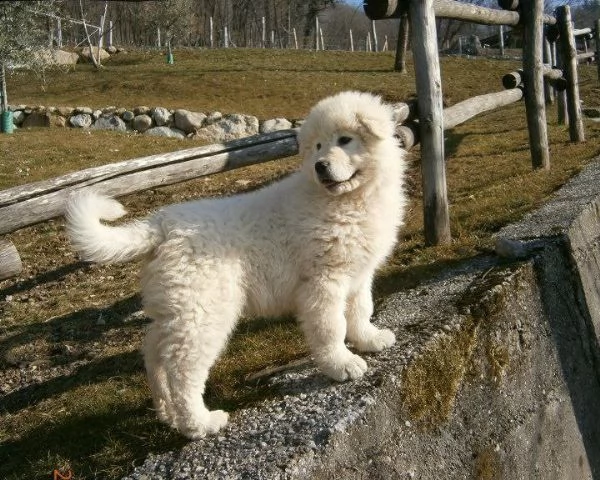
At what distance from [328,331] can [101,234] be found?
1269mm

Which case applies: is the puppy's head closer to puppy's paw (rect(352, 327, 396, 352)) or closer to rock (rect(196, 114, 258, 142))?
puppy's paw (rect(352, 327, 396, 352))

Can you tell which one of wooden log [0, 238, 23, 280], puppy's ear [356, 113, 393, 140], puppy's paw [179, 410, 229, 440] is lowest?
puppy's paw [179, 410, 229, 440]

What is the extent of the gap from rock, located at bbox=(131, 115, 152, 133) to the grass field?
5338mm

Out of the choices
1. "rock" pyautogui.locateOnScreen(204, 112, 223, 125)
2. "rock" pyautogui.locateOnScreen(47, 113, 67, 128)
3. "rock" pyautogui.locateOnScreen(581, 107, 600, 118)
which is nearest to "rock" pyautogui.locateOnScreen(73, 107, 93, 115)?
"rock" pyautogui.locateOnScreen(47, 113, 67, 128)

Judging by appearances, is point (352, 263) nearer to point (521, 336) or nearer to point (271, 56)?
point (521, 336)

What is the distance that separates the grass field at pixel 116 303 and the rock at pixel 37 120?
618cm

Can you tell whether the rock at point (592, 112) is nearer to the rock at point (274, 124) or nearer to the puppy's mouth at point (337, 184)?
the rock at point (274, 124)

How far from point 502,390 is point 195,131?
16904 millimetres

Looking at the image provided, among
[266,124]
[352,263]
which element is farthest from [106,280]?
[266,124]

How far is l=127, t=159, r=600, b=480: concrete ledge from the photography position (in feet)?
8.64

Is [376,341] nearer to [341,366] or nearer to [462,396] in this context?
[341,366]

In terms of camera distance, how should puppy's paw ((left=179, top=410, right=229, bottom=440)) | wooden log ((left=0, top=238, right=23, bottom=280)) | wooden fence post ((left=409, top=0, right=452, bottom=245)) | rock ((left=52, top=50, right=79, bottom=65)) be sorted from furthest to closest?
rock ((left=52, top=50, right=79, bottom=65)) → wooden fence post ((left=409, top=0, right=452, bottom=245)) → wooden log ((left=0, top=238, right=23, bottom=280)) → puppy's paw ((left=179, top=410, right=229, bottom=440))

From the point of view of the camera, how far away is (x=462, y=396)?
11.1ft

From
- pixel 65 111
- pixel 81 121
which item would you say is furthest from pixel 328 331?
pixel 65 111
